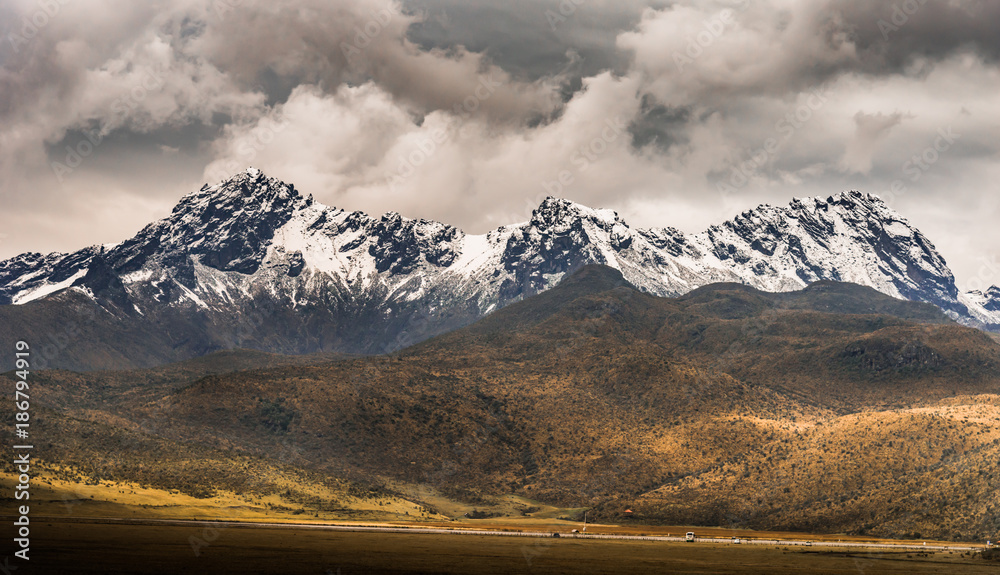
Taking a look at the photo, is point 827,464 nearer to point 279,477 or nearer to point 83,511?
point 279,477

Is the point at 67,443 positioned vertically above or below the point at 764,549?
above

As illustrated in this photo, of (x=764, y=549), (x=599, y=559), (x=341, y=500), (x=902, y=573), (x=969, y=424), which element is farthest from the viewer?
(x=969, y=424)

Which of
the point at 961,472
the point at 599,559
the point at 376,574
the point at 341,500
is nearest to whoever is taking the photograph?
the point at 376,574

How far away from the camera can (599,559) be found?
336 feet

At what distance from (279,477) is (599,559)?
96.5m

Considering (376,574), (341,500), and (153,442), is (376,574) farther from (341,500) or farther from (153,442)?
(153,442)

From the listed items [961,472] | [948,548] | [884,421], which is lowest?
[948,548]

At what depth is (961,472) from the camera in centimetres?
15588

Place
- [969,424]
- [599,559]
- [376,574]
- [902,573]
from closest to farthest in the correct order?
[376,574]
[902,573]
[599,559]
[969,424]

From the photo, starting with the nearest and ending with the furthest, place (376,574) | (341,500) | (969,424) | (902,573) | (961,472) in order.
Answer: (376,574) → (902,573) → (961,472) → (341,500) → (969,424)

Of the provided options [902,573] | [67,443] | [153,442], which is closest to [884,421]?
[902,573]

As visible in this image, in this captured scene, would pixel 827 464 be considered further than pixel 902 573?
Yes

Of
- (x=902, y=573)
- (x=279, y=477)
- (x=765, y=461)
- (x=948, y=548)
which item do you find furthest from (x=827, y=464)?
(x=279, y=477)

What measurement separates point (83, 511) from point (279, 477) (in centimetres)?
5444
